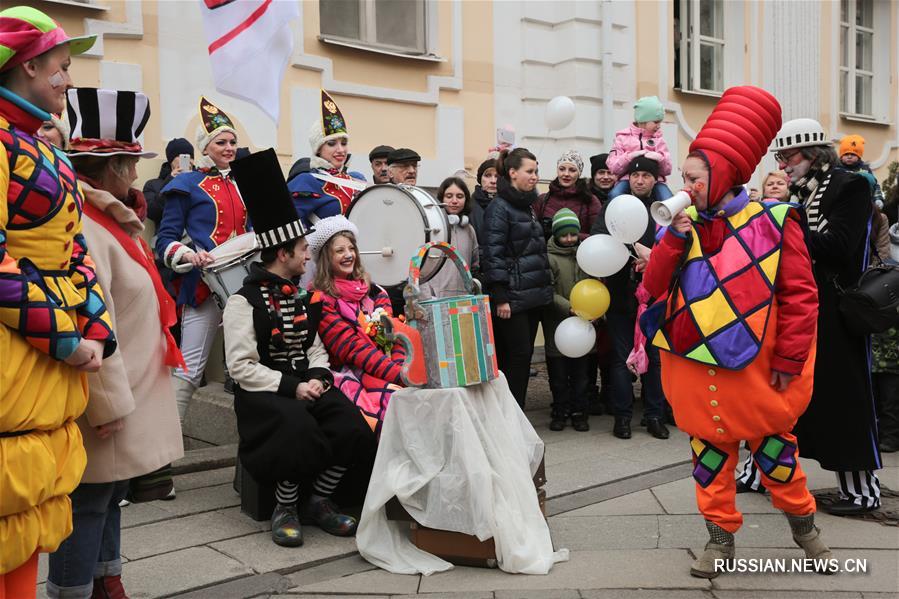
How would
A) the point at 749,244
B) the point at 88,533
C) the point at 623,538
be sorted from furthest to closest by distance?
the point at 623,538 < the point at 749,244 < the point at 88,533

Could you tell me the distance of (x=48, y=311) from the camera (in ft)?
8.34

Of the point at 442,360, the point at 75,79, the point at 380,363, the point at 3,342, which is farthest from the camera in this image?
the point at 75,79

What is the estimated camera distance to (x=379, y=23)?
919 cm

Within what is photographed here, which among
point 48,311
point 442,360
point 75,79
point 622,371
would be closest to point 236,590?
point 442,360

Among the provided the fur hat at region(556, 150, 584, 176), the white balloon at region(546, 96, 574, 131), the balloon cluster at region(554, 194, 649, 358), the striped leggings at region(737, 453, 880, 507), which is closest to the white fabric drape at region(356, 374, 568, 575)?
the striped leggings at region(737, 453, 880, 507)

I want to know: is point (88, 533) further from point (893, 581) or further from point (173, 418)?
point (893, 581)

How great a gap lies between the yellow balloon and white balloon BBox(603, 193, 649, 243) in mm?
1091

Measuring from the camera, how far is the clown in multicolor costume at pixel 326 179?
5848mm

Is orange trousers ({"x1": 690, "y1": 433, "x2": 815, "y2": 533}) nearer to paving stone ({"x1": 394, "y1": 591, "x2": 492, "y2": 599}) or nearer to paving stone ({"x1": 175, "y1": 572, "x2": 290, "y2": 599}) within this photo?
paving stone ({"x1": 394, "y1": 591, "x2": 492, "y2": 599})

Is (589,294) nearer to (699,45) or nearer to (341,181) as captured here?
(341,181)

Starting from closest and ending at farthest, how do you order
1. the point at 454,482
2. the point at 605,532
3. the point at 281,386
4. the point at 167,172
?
the point at 454,482 < the point at 281,386 < the point at 605,532 < the point at 167,172

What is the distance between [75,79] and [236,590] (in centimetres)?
440

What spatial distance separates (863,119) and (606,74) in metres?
5.94

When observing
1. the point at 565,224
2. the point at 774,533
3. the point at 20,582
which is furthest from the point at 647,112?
the point at 20,582
